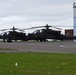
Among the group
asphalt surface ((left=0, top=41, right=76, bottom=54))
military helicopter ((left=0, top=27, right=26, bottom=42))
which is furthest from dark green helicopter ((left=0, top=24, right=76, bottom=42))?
asphalt surface ((left=0, top=41, right=76, bottom=54))

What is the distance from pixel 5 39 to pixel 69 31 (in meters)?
34.2

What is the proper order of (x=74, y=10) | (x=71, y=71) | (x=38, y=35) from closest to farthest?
(x=71, y=71) < (x=38, y=35) < (x=74, y=10)

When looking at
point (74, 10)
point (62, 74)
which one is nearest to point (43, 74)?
point (62, 74)

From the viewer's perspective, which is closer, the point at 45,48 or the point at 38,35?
the point at 45,48

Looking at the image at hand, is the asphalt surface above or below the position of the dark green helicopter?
below

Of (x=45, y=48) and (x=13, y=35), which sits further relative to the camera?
(x=13, y=35)

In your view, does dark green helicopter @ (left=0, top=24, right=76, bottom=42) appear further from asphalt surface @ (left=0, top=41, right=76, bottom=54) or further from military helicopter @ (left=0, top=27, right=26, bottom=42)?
asphalt surface @ (left=0, top=41, right=76, bottom=54)

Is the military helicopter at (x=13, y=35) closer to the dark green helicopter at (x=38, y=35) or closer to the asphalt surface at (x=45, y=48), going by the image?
the dark green helicopter at (x=38, y=35)

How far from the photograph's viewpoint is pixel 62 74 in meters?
11.8

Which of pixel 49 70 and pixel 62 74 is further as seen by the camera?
pixel 49 70

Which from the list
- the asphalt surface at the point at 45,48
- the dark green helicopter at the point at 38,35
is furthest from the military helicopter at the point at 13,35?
the asphalt surface at the point at 45,48

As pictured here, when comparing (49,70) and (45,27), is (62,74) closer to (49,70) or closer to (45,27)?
(49,70)

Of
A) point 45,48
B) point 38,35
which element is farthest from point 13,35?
point 45,48

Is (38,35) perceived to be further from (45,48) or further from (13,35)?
(45,48)
